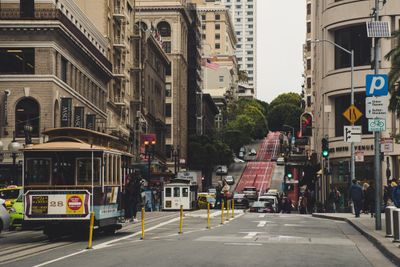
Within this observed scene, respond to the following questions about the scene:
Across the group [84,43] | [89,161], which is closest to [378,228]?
[89,161]

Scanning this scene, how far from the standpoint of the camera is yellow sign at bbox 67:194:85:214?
2352 cm

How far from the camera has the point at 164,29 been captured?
12244cm

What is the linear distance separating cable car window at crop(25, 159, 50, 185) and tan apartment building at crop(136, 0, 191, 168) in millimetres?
93804

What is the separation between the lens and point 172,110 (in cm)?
11988

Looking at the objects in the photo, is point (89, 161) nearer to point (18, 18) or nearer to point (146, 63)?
point (18, 18)

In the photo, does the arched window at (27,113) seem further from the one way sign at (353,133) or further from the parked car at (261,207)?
the one way sign at (353,133)

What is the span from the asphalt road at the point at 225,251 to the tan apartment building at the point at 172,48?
3613 inches

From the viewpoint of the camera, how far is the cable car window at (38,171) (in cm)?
2384

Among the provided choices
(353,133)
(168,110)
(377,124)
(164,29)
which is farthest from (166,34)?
(377,124)

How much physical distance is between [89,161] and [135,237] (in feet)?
9.18

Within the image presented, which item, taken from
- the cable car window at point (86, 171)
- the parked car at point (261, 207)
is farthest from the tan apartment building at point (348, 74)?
the cable car window at point (86, 171)

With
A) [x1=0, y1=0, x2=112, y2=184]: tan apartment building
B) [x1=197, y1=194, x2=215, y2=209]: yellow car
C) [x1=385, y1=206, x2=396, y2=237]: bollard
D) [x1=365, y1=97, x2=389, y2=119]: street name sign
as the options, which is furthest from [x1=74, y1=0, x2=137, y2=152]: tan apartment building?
[x1=385, y1=206, x2=396, y2=237]: bollard

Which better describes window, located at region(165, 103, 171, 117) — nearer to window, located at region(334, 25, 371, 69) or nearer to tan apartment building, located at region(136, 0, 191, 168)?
tan apartment building, located at region(136, 0, 191, 168)

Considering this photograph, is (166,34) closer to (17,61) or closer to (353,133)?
(17,61)
